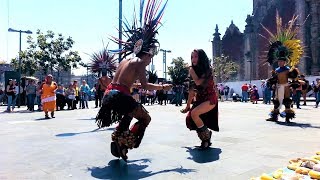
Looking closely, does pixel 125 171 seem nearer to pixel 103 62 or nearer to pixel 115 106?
pixel 115 106

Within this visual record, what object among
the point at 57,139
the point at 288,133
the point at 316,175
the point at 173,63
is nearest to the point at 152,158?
the point at 316,175

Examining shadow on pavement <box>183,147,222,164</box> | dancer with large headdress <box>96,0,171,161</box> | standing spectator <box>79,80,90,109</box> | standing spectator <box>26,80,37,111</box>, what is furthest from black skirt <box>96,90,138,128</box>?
standing spectator <box>79,80,90,109</box>

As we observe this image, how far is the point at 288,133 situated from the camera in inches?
292

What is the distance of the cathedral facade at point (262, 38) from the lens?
129 ft

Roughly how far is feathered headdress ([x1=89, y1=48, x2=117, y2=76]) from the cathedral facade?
27.1 m

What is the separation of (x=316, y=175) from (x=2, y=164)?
391 centimetres

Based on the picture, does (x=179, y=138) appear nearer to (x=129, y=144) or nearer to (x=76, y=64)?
(x=129, y=144)

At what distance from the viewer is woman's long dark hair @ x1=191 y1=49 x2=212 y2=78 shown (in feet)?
19.1

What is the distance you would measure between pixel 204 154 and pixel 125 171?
1475 millimetres

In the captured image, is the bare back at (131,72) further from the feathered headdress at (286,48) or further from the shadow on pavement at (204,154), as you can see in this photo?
the feathered headdress at (286,48)

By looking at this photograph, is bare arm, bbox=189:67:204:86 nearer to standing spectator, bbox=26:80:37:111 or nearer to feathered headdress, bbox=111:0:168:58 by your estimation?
feathered headdress, bbox=111:0:168:58

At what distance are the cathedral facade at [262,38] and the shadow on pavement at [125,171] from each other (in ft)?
99.7

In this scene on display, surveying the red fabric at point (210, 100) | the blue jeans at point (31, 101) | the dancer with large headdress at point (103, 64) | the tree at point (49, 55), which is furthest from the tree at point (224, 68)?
the red fabric at point (210, 100)

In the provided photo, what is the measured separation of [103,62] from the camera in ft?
27.1
